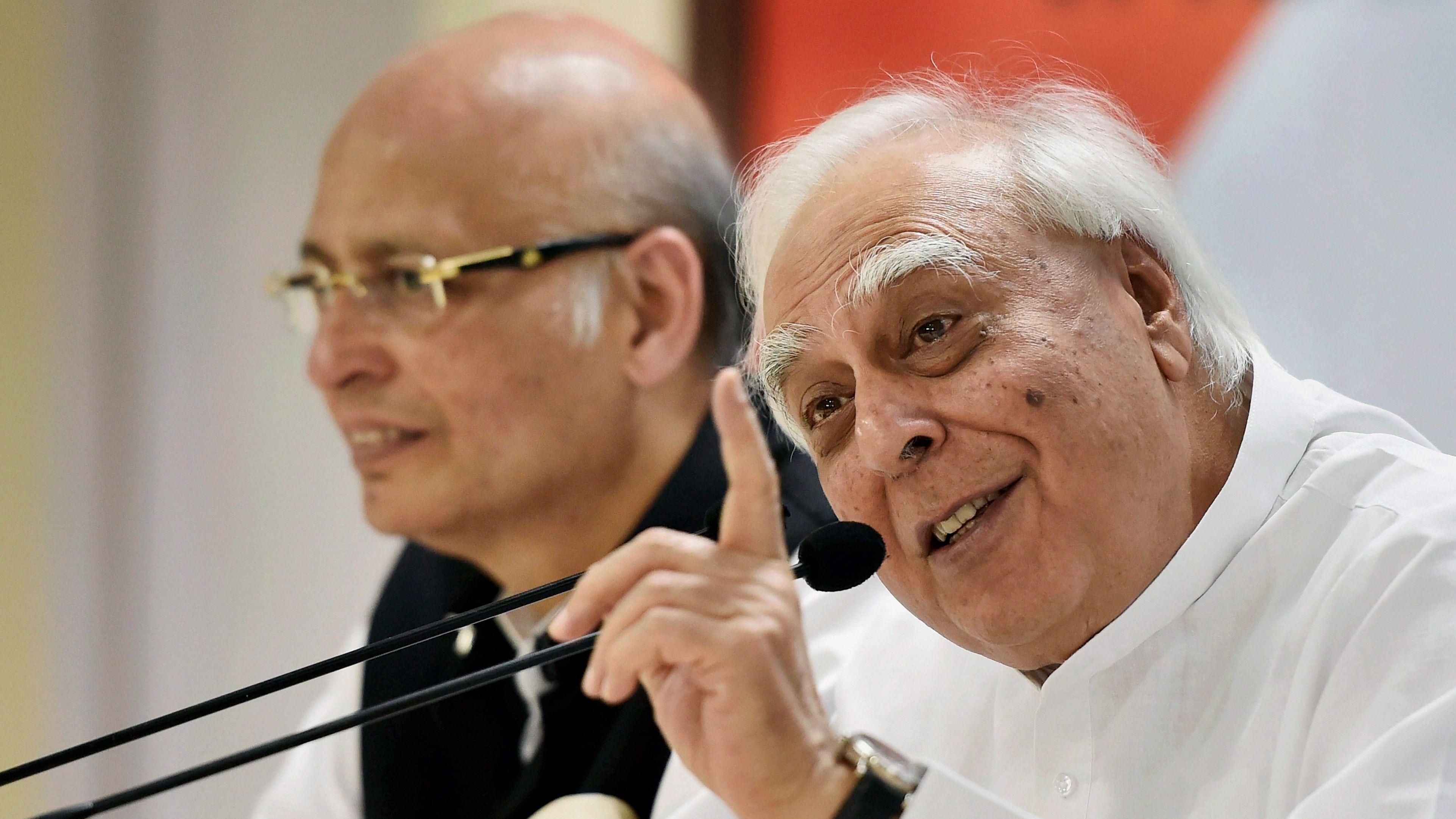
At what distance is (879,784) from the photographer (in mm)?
1168

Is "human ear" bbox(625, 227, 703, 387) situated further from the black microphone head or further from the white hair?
the black microphone head

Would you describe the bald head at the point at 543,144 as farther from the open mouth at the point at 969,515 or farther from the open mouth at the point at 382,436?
the open mouth at the point at 969,515

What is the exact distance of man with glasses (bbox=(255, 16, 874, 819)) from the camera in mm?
2246

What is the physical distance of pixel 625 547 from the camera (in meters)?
1.16

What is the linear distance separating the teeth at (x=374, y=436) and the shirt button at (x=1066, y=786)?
1.31 metres

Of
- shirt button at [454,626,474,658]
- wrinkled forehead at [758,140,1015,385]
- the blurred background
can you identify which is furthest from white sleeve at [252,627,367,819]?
wrinkled forehead at [758,140,1015,385]

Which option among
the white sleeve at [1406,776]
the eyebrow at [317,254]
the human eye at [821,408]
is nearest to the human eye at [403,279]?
the eyebrow at [317,254]

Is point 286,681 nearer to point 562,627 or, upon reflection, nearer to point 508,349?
point 562,627

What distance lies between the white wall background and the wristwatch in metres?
1.38

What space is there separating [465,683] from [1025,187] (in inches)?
30.6

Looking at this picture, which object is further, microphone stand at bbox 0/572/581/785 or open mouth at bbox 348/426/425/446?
open mouth at bbox 348/426/425/446

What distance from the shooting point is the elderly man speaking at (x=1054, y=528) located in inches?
45.3

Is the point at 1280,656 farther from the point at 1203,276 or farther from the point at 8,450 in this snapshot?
the point at 8,450

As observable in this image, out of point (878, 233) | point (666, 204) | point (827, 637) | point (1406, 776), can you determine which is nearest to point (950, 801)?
point (1406, 776)
